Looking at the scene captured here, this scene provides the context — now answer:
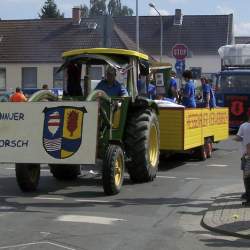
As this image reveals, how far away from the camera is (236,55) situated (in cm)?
2750

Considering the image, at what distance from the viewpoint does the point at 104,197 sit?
442 inches

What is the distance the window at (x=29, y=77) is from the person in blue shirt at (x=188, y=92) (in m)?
38.2

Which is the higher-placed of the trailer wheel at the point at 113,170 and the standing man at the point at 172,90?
the standing man at the point at 172,90

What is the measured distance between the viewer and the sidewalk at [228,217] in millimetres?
8599

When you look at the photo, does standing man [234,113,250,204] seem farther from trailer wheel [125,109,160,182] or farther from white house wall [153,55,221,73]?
white house wall [153,55,221,73]

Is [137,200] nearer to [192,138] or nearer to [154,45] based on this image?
[192,138]

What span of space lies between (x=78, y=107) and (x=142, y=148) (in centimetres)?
197

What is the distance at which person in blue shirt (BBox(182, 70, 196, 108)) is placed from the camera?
57.2 feet

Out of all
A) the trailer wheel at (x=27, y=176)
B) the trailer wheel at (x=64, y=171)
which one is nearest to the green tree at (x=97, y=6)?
the trailer wheel at (x=64, y=171)

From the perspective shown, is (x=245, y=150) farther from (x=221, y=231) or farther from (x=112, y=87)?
(x=112, y=87)

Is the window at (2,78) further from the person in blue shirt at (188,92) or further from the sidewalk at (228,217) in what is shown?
the sidewalk at (228,217)

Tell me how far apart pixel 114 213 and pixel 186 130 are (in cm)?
537

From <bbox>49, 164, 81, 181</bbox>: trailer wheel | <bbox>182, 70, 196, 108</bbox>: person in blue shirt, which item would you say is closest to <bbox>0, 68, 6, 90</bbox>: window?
<bbox>182, 70, 196, 108</bbox>: person in blue shirt

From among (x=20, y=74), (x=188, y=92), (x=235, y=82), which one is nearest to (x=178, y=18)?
(x=20, y=74)
